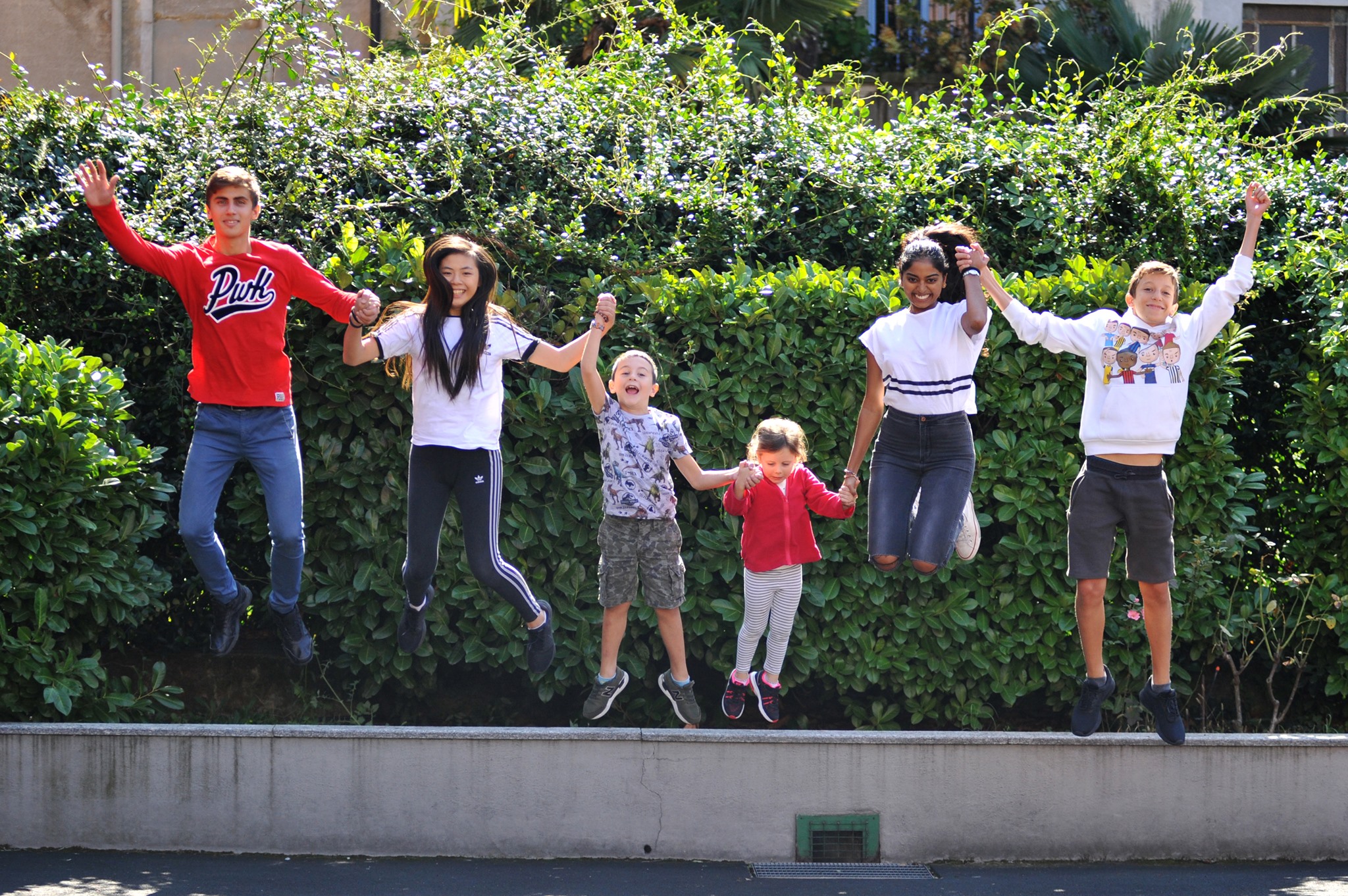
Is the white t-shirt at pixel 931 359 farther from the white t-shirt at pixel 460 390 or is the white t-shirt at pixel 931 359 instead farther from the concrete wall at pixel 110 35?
the concrete wall at pixel 110 35

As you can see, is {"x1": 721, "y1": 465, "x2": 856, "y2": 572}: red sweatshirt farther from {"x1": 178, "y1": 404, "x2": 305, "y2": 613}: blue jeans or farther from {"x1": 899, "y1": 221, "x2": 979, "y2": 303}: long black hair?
{"x1": 178, "y1": 404, "x2": 305, "y2": 613}: blue jeans

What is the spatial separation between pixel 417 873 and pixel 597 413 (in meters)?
2.13

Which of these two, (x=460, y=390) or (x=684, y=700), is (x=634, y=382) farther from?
(x=684, y=700)

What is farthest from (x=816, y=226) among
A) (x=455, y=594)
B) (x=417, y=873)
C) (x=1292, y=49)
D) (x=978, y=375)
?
(x=1292, y=49)

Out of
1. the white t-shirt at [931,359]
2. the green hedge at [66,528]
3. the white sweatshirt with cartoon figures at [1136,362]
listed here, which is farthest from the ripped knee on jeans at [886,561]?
the green hedge at [66,528]

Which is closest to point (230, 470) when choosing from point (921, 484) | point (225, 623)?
point (225, 623)

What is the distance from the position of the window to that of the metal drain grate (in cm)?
1296

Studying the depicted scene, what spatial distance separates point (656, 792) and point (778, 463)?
5.23 ft

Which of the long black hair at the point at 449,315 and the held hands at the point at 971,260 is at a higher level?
the held hands at the point at 971,260

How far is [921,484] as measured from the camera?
5.79m

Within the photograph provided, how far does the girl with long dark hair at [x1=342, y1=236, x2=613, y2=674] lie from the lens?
5.54 meters

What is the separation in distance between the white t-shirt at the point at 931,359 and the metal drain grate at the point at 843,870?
2.04 metres

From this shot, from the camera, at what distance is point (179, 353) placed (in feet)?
20.9

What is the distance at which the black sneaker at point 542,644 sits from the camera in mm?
5754
